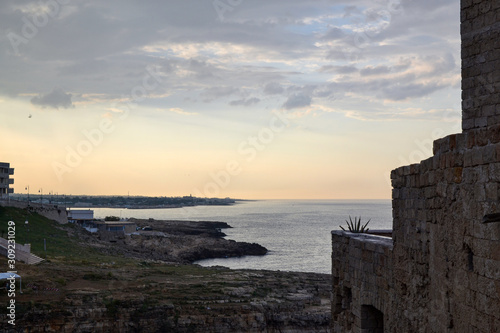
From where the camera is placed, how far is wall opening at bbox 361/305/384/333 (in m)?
10.4

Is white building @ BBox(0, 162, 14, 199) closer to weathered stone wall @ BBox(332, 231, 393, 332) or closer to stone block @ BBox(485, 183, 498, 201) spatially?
weathered stone wall @ BBox(332, 231, 393, 332)

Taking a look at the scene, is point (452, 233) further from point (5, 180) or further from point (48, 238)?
point (5, 180)

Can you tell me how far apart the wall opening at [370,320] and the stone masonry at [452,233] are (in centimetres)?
2

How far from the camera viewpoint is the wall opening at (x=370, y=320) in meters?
10.4

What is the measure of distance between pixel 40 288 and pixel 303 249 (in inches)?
2099

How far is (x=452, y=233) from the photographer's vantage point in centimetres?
653

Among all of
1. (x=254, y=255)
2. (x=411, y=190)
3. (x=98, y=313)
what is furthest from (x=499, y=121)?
(x=254, y=255)

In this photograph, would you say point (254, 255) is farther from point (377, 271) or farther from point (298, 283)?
point (377, 271)

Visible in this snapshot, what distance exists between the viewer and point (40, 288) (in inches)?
956

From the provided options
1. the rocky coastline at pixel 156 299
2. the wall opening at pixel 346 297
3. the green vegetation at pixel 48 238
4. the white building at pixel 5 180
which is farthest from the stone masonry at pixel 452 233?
the white building at pixel 5 180

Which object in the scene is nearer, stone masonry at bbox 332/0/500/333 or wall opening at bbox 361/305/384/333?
stone masonry at bbox 332/0/500/333

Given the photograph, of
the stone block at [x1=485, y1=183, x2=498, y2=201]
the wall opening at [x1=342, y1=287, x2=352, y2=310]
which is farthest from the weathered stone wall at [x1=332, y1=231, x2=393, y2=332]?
the stone block at [x1=485, y1=183, x2=498, y2=201]

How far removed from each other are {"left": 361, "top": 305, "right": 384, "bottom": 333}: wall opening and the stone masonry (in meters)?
0.02

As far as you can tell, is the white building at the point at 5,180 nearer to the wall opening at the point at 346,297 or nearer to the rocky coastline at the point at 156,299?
the rocky coastline at the point at 156,299
